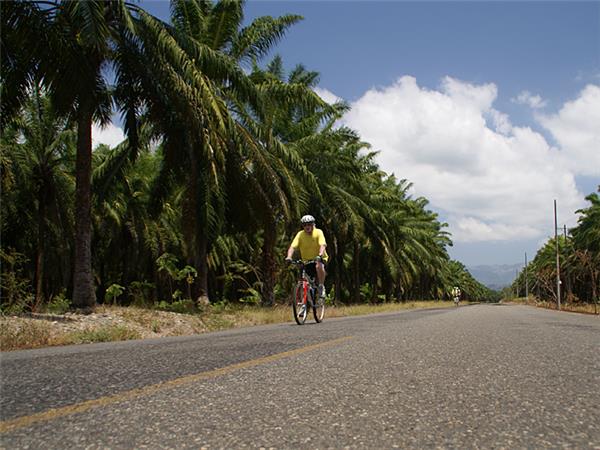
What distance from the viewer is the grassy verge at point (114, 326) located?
757 cm

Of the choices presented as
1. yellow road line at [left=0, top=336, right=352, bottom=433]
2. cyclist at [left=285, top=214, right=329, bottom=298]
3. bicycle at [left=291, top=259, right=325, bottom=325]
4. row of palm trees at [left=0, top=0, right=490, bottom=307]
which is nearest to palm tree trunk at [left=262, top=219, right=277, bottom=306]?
row of palm trees at [left=0, top=0, right=490, bottom=307]

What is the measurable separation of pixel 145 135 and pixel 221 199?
3.42 meters

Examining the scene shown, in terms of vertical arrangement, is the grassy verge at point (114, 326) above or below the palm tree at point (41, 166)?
below

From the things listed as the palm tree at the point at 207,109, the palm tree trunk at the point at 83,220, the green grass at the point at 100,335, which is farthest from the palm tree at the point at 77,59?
the green grass at the point at 100,335

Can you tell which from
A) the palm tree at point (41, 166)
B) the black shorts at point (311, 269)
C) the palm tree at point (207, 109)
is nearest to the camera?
the black shorts at point (311, 269)

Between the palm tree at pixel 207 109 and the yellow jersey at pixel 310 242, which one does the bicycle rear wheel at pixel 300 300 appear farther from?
the palm tree at pixel 207 109

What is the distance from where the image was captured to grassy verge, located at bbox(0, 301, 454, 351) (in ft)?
24.8

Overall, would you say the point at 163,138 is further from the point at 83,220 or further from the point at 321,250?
the point at 321,250

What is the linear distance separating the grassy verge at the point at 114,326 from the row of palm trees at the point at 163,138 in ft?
5.49

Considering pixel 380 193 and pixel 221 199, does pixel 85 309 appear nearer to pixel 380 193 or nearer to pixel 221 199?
pixel 221 199

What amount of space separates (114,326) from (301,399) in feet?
23.3

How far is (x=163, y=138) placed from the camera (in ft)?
48.8

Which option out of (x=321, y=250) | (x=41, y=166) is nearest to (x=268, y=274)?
(x=321, y=250)

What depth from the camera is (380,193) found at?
33500 millimetres
